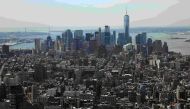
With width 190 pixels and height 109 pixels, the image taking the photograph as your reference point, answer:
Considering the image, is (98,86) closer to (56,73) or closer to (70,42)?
(56,73)

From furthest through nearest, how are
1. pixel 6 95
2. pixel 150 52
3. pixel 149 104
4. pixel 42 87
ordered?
pixel 150 52, pixel 42 87, pixel 149 104, pixel 6 95

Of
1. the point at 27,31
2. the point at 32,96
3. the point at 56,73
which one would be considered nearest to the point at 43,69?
the point at 56,73

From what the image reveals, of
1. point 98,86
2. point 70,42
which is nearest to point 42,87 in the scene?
point 98,86

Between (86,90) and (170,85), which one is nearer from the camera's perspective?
(86,90)

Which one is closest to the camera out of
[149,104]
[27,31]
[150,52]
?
[149,104]

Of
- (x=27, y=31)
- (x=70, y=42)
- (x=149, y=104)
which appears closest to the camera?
(x=149, y=104)

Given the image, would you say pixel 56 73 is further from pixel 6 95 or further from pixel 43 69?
pixel 6 95

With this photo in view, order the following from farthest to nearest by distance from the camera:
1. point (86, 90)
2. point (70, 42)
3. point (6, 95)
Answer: point (70, 42) < point (86, 90) < point (6, 95)

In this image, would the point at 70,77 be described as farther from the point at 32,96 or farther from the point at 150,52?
the point at 150,52

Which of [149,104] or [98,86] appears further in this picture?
[98,86]
